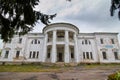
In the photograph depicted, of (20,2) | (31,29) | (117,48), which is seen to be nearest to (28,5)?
(20,2)

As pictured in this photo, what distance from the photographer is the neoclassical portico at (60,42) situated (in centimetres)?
2794

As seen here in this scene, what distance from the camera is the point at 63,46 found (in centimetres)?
3050

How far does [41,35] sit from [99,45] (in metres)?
13.9

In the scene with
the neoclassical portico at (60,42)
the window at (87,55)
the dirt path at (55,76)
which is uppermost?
the neoclassical portico at (60,42)

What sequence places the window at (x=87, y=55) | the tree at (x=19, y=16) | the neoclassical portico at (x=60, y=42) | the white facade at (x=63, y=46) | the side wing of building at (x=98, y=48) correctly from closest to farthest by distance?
the tree at (x=19, y=16) → the neoclassical portico at (x=60, y=42) → the white facade at (x=63, y=46) → the side wing of building at (x=98, y=48) → the window at (x=87, y=55)

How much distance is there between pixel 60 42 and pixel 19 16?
23.0 m

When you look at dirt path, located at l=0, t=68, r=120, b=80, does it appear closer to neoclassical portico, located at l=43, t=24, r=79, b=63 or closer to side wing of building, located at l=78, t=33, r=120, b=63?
neoclassical portico, located at l=43, t=24, r=79, b=63

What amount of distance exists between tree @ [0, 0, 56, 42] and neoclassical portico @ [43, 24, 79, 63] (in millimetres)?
20912

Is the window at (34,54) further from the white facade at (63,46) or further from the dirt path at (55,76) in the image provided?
the dirt path at (55,76)

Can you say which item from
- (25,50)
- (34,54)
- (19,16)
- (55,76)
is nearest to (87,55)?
(34,54)

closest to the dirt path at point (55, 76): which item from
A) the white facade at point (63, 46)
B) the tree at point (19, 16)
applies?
the tree at point (19, 16)

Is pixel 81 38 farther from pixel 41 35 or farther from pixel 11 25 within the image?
pixel 11 25

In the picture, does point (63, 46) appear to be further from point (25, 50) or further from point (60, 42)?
point (25, 50)

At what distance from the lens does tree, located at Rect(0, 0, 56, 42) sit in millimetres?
5734
